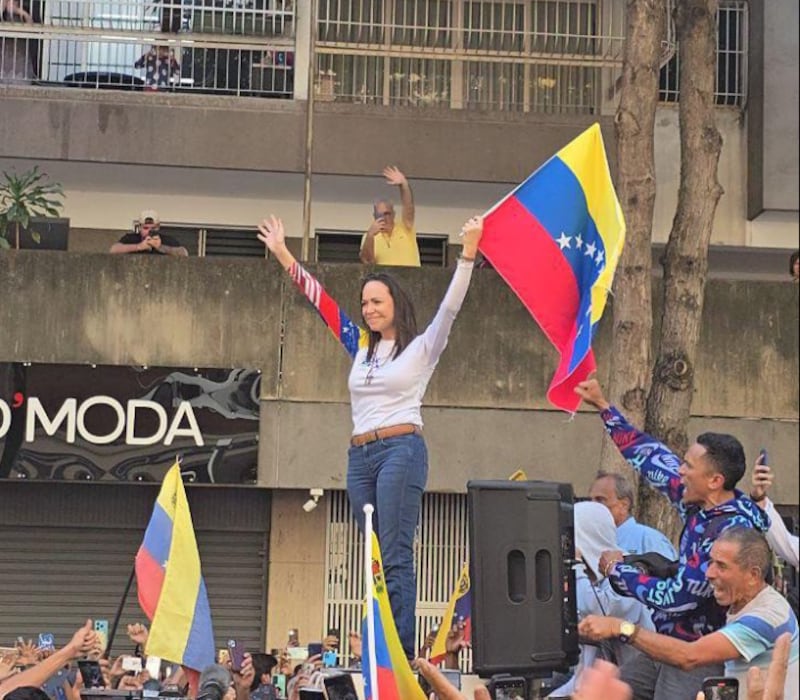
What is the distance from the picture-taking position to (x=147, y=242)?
16.3 metres

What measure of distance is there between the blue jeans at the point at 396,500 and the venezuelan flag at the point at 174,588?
1657 mm

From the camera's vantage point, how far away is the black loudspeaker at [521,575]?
22.5 ft

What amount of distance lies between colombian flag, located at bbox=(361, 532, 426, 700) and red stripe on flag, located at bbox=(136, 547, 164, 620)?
9.36ft

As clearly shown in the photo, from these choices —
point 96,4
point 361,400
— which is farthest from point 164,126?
point 361,400

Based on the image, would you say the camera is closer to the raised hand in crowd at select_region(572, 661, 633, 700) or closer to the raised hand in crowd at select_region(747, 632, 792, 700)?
the raised hand in crowd at select_region(747, 632, 792, 700)

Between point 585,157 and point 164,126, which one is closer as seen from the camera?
point 585,157

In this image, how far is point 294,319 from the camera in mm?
16188

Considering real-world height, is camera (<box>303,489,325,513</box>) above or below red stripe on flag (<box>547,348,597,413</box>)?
below

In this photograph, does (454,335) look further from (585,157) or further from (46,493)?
(585,157)

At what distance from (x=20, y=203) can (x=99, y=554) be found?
3.57 meters

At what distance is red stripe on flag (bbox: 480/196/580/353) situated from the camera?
360 inches

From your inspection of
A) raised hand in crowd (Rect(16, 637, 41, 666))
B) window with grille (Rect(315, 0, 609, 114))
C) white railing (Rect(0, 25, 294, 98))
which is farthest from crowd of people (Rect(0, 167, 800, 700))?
white railing (Rect(0, 25, 294, 98))

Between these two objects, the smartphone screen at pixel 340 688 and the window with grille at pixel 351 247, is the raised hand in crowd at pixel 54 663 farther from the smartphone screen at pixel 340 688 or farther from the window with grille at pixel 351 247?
the window with grille at pixel 351 247

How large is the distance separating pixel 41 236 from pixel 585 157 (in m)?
9.21
